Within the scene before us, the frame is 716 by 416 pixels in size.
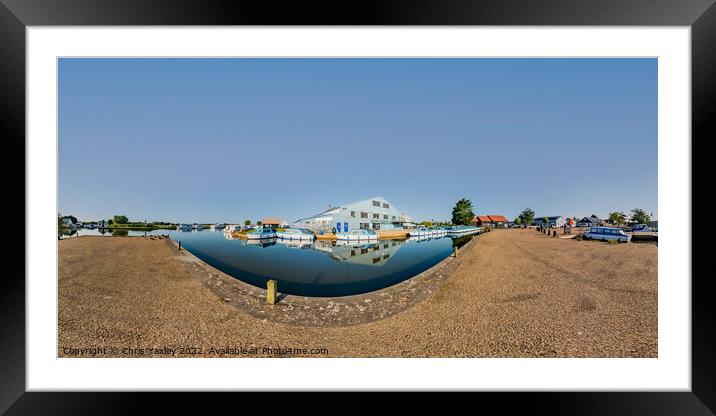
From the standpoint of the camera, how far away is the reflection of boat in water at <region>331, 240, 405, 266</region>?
15.7 ft

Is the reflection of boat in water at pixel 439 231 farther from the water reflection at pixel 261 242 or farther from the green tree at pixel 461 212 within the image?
the water reflection at pixel 261 242

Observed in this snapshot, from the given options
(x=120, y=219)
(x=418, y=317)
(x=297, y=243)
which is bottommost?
(x=418, y=317)

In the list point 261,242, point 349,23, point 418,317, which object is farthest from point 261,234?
point 349,23

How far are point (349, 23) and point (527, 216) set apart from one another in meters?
3.58

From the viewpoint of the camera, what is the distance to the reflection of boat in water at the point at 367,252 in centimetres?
479

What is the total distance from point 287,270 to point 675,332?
4468mm

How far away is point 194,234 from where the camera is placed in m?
5.27

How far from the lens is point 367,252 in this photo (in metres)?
5.44

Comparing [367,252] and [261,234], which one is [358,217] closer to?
[367,252]

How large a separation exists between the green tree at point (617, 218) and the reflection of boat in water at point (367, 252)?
3565 mm

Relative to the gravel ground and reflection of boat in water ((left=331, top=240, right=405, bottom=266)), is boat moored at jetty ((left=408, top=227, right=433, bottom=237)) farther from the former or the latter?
the gravel ground

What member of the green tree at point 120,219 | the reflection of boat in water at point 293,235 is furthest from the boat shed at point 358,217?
the green tree at point 120,219

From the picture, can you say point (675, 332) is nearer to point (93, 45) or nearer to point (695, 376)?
A: point (695, 376)

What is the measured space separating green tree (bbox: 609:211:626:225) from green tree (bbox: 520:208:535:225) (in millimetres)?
795
